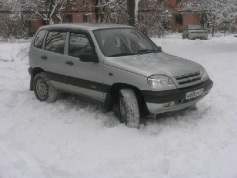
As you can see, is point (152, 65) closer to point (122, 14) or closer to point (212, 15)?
point (122, 14)

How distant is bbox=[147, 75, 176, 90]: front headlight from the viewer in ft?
18.4

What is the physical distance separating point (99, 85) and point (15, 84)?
Result: 428cm

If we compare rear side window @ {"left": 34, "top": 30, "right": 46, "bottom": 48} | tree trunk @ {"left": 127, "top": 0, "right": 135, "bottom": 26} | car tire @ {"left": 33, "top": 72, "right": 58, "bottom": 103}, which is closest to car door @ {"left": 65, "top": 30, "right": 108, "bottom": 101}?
car tire @ {"left": 33, "top": 72, "right": 58, "bottom": 103}

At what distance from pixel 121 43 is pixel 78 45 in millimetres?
878

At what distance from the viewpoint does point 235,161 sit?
463 centimetres

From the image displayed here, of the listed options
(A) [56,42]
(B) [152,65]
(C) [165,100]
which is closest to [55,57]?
(A) [56,42]

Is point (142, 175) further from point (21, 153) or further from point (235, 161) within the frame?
point (21, 153)

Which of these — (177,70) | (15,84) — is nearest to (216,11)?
(15,84)

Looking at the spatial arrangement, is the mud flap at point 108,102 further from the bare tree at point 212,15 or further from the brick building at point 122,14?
the bare tree at point 212,15

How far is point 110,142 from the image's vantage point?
5.42 meters

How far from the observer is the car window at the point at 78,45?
667 cm

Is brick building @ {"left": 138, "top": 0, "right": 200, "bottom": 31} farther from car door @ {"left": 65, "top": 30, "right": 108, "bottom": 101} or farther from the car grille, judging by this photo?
the car grille

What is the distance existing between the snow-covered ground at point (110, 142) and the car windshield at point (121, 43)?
1.25m

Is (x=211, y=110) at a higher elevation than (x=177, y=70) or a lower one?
lower
